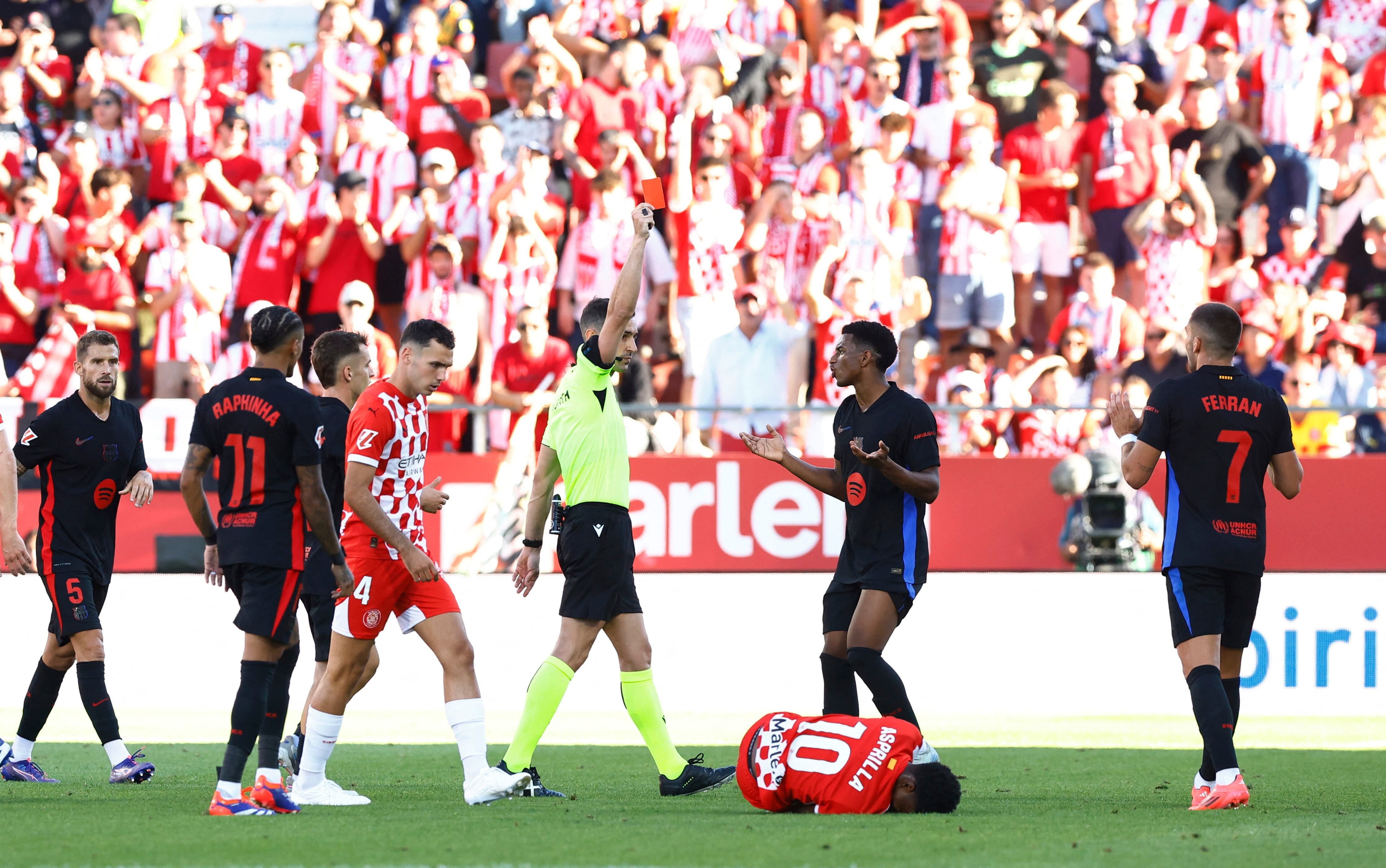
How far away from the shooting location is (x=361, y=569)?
7215mm

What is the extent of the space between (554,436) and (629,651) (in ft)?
3.41

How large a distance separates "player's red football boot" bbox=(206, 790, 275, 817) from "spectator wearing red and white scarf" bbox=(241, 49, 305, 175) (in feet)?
34.0

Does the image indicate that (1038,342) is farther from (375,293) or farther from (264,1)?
(264,1)

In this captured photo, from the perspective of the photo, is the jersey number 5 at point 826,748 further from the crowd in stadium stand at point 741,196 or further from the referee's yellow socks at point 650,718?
the crowd in stadium stand at point 741,196

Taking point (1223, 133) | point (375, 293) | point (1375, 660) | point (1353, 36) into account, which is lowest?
point (1375, 660)

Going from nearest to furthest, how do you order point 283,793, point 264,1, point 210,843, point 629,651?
point 210,843 < point 283,793 < point 629,651 < point 264,1

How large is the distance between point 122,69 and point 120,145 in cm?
103

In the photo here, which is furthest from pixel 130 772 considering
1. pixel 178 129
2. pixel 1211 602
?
pixel 178 129

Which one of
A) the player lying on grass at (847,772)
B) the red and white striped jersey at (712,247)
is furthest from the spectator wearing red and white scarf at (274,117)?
the player lying on grass at (847,772)

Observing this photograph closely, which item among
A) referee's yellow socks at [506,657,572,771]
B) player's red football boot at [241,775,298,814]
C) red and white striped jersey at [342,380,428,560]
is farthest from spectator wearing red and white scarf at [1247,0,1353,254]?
player's red football boot at [241,775,298,814]

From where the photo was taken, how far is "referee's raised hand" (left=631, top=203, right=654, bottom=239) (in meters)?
7.23

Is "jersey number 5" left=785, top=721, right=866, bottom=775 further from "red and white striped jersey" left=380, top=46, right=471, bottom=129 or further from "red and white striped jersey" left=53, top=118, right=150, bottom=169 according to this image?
"red and white striped jersey" left=53, top=118, right=150, bottom=169

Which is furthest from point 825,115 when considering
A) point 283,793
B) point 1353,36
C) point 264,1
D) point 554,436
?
point 283,793

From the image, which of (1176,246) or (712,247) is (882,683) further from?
(1176,246)
